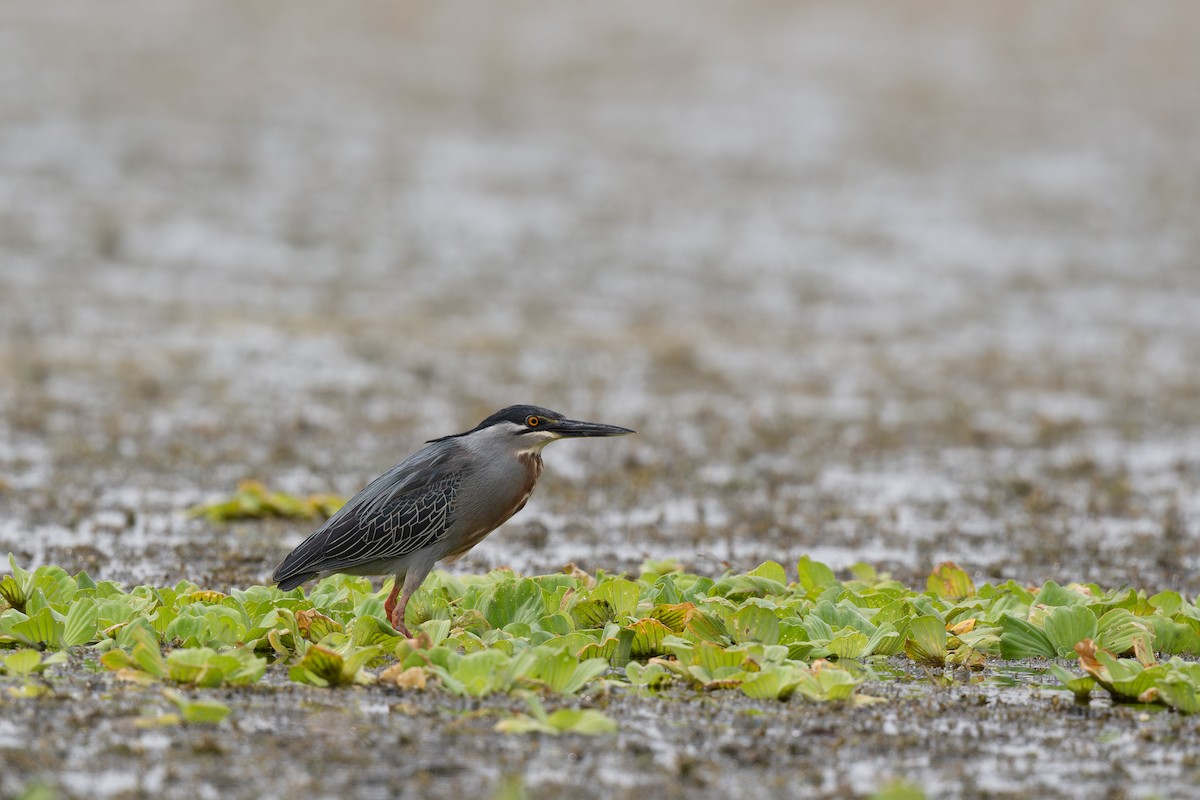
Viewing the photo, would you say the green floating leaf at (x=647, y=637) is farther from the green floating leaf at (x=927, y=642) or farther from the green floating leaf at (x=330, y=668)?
the green floating leaf at (x=330, y=668)

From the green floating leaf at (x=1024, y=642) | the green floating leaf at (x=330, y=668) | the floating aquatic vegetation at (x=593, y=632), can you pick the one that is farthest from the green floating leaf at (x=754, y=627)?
the green floating leaf at (x=330, y=668)

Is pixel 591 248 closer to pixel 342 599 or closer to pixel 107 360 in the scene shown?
pixel 107 360

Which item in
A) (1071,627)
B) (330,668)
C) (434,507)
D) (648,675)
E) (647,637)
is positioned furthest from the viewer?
(434,507)

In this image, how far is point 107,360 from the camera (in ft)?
52.5

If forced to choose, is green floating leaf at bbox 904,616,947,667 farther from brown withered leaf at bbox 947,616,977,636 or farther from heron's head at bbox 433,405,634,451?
heron's head at bbox 433,405,634,451

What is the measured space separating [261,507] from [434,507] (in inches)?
141

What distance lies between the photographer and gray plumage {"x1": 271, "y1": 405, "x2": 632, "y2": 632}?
7.41 m

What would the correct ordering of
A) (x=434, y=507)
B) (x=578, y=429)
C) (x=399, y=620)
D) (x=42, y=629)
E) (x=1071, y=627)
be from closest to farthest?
(x=42, y=629) < (x=1071, y=627) < (x=399, y=620) < (x=434, y=507) < (x=578, y=429)

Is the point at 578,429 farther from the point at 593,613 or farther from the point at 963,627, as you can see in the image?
the point at 963,627

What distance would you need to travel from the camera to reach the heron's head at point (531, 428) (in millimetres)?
7555

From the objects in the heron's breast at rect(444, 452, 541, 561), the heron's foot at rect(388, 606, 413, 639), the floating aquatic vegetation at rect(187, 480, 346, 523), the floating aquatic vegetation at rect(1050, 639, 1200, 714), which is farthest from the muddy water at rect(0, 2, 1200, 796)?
the heron's breast at rect(444, 452, 541, 561)

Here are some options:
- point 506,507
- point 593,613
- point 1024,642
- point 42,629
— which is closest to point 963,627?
point 1024,642

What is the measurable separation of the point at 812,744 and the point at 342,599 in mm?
2958

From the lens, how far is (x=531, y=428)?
7590 millimetres
